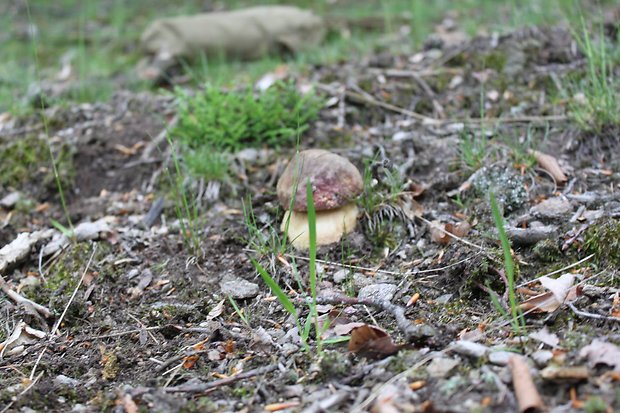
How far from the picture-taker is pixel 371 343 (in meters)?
2.28

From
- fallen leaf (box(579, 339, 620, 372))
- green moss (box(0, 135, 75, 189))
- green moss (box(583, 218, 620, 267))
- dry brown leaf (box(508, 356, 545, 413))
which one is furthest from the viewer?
green moss (box(0, 135, 75, 189))

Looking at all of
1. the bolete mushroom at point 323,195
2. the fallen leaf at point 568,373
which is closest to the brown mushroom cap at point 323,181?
the bolete mushroom at point 323,195

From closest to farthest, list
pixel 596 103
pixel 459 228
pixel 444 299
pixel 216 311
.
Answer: pixel 444 299 → pixel 216 311 → pixel 459 228 → pixel 596 103

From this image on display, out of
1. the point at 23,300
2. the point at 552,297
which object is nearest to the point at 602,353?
the point at 552,297

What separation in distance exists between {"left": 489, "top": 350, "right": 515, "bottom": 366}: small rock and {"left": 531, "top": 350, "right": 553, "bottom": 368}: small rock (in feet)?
0.22

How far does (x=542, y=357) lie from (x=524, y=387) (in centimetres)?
21

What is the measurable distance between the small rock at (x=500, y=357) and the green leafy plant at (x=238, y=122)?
2064 millimetres

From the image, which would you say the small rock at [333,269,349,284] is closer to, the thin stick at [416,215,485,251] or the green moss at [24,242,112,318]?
the thin stick at [416,215,485,251]

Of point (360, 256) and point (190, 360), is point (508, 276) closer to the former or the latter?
point (360, 256)

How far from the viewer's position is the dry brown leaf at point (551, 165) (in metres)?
3.41

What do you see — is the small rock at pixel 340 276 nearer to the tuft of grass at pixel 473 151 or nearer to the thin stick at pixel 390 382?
the thin stick at pixel 390 382

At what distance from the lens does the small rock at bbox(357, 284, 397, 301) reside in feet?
9.06

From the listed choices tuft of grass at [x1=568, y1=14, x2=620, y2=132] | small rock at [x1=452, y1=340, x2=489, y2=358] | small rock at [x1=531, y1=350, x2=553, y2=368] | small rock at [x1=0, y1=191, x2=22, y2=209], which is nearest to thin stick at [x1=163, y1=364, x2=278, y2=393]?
small rock at [x1=452, y1=340, x2=489, y2=358]

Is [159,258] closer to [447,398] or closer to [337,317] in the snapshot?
[337,317]
